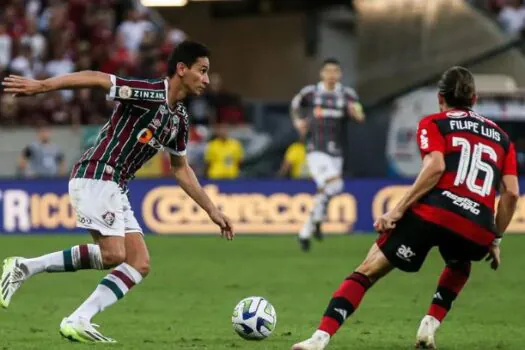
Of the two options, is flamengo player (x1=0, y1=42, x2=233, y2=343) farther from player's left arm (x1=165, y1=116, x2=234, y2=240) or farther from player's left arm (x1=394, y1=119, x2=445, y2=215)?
player's left arm (x1=394, y1=119, x2=445, y2=215)

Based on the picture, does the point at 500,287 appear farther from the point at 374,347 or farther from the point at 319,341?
the point at 319,341

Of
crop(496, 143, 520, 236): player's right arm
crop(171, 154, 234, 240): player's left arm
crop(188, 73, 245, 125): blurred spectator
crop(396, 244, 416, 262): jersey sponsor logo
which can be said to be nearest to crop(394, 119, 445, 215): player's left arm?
crop(396, 244, 416, 262): jersey sponsor logo

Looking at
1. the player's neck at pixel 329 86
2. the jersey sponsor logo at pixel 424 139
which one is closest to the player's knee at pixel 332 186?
the player's neck at pixel 329 86

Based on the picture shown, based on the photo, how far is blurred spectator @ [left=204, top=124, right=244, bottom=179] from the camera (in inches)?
923

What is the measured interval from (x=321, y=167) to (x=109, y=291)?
935cm

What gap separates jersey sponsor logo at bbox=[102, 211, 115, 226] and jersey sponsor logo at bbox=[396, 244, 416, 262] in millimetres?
2094

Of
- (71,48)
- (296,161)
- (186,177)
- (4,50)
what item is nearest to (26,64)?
(4,50)

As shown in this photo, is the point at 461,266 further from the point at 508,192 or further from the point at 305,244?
the point at 305,244

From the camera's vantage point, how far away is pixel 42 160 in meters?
23.5

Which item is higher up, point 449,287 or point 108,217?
point 108,217

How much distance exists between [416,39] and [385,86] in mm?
1261

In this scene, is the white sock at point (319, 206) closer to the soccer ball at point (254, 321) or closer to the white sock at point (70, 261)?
the soccer ball at point (254, 321)

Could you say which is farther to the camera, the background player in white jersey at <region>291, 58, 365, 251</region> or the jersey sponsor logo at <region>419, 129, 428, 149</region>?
the background player in white jersey at <region>291, 58, 365, 251</region>

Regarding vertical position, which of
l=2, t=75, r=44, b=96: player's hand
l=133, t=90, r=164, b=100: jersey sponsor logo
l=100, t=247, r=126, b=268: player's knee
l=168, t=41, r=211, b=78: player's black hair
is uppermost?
l=168, t=41, r=211, b=78: player's black hair
